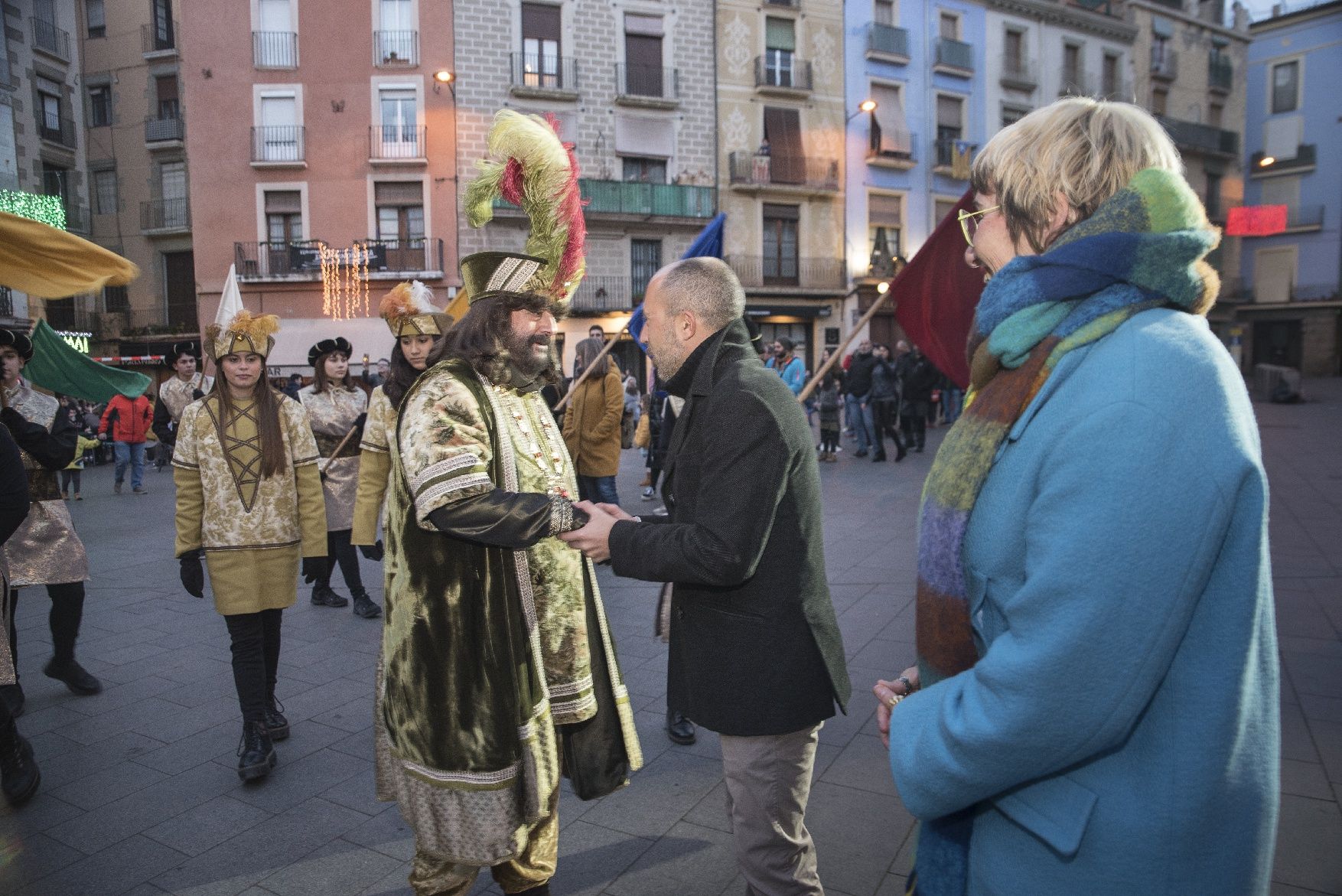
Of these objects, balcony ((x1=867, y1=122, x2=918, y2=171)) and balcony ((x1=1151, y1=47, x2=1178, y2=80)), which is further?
balcony ((x1=1151, y1=47, x2=1178, y2=80))

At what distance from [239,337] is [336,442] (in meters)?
2.51

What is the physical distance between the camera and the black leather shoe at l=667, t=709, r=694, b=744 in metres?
3.72

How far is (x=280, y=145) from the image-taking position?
963 inches

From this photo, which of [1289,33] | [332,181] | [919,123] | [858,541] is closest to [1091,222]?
[858,541]

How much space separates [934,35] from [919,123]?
3.16 meters

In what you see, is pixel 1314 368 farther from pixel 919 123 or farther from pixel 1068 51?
pixel 919 123

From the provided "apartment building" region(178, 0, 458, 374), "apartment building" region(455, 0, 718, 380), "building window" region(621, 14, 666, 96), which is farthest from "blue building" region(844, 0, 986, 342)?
"apartment building" region(178, 0, 458, 374)

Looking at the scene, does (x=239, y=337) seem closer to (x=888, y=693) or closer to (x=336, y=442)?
(x=336, y=442)

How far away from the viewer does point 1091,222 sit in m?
1.22

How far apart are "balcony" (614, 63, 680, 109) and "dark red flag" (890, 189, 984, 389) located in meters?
24.7

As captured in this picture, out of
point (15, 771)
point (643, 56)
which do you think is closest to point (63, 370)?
point (15, 771)

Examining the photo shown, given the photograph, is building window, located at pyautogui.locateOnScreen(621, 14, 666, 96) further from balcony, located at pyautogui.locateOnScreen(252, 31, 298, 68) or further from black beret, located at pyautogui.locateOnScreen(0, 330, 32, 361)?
black beret, located at pyautogui.locateOnScreen(0, 330, 32, 361)

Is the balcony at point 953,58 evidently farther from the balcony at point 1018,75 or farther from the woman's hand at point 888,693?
the woman's hand at point 888,693

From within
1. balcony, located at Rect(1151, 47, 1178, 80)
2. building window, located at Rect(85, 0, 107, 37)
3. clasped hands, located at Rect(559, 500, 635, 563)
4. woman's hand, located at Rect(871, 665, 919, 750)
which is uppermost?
balcony, located at Rect(1151, 47, 1178, 80)
